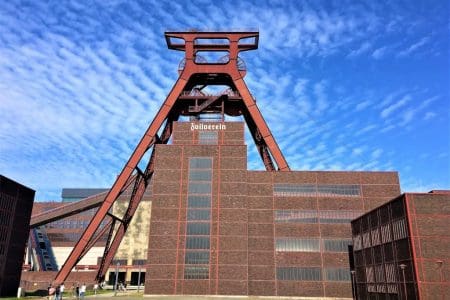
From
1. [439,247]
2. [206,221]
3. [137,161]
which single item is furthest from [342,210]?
[137,161]

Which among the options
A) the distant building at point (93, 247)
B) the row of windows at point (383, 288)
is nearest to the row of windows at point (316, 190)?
the row of windows at point (383, 288)

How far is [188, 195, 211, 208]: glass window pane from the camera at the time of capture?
149 feet

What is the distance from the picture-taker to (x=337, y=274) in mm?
43250

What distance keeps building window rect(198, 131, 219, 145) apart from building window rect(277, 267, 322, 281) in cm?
1676

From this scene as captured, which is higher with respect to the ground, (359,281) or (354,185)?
(354,185)

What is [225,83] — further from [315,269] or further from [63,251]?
[63,251]

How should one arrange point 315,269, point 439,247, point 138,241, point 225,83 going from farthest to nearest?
point 138,241, point 225,83, point 315,269, point 439,247

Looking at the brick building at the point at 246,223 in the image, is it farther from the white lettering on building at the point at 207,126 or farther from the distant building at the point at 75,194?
the distant building at the point at 75,194

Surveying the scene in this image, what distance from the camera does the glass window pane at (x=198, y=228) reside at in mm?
44250

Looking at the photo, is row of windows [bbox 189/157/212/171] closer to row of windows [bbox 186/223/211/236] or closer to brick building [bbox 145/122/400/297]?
brick building [bbox 145/122/400/297]

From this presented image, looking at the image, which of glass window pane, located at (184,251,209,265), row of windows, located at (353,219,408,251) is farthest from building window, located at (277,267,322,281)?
glass window pane, located at (184,251,209,265)

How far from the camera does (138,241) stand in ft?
236

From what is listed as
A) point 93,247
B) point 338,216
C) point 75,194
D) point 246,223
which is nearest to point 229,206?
point 246,223

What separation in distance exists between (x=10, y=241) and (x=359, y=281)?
33.6 metres
